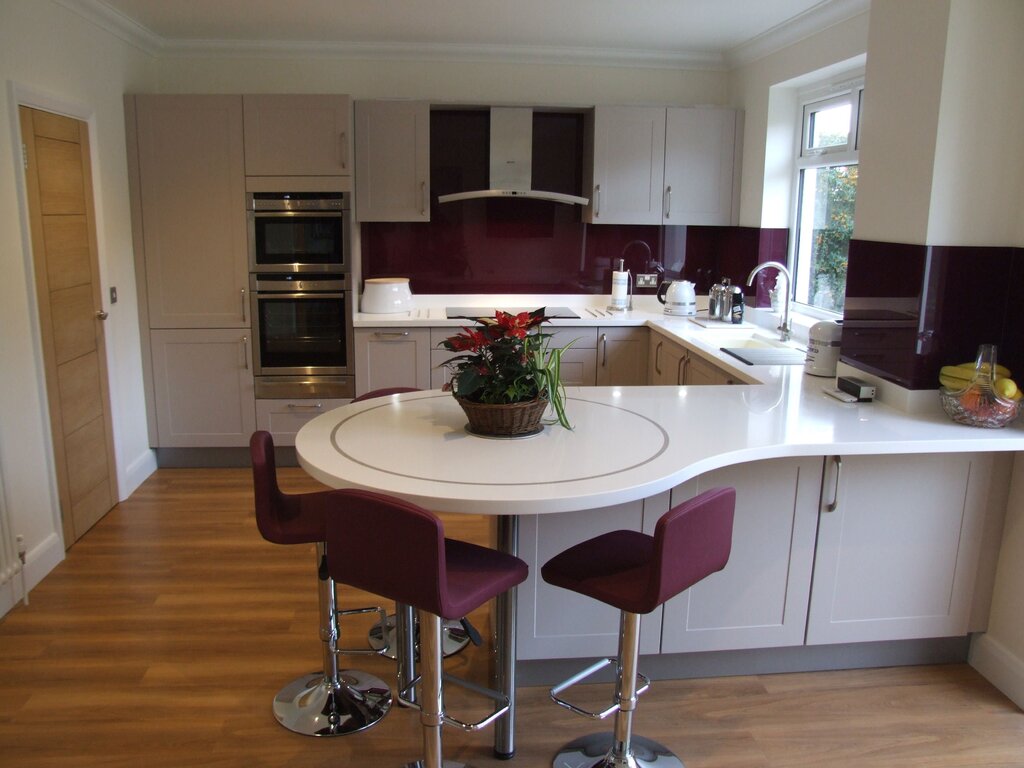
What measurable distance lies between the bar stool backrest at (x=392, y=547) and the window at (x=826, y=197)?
304 cm

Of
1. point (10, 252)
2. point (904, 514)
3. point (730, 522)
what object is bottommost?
point (904, 514)

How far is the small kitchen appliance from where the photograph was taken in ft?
10.8

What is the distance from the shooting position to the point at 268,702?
264 centimetres

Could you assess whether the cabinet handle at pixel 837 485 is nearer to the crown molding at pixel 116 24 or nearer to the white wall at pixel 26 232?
the white wall at pixel 26 232

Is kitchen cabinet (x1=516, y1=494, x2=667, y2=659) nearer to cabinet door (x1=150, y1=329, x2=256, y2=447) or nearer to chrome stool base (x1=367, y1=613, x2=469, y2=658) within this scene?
chrome stool base (x1=367, y1=613, x2=469, y2=658)

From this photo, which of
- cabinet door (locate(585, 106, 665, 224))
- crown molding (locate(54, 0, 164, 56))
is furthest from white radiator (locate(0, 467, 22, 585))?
cabinet door (locate(585, 106, 665, 224))

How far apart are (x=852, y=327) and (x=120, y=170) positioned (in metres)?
3.76

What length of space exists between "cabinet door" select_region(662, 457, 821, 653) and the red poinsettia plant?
2.09 ft

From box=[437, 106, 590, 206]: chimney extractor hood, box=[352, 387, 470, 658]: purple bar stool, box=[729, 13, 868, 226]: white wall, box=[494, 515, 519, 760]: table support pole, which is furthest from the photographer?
box=[437, 106, 590, 206]: chimney extractor hood

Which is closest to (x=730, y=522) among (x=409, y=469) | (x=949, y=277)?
(x=409, y=469)

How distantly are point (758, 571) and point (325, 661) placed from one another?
140 centimetres

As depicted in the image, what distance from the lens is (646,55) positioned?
5.07 meters

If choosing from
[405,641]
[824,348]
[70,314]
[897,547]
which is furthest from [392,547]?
[70,314]

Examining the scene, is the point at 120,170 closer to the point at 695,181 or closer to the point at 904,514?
the point at 695,181
